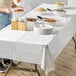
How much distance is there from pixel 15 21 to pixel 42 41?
46 cm

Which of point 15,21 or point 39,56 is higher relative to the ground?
point 15,21

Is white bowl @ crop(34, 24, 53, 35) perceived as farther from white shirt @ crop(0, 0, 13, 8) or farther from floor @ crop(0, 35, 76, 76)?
floor @ crop(0, 35, 76, 76)

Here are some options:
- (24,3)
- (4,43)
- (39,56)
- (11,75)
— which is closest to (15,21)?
(4,43)

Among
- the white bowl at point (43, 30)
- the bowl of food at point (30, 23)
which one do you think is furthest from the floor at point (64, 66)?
the white bowl at point (43, 30)

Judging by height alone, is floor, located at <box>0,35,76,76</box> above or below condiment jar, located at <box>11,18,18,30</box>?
below

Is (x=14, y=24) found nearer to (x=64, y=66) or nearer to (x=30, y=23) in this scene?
(x=30, y=23)

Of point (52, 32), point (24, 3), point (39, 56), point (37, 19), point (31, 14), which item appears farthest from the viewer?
point (24, 3)

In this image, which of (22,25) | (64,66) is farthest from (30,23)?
(64,66)

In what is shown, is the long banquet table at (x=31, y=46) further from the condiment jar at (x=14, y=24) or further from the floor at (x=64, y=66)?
the floor at (x=64, y=66)

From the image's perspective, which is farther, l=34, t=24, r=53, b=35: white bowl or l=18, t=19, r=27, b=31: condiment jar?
l=18, t=19, r=27, b=31: condiment jar

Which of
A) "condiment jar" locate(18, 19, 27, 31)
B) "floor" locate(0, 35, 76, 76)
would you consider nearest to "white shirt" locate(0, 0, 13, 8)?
"condiment jar" locate(18, 19, 27, 31)

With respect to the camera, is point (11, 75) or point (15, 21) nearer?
point (15, 21)

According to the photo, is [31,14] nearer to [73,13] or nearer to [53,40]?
[73,13]

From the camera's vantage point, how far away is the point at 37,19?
298 cm
